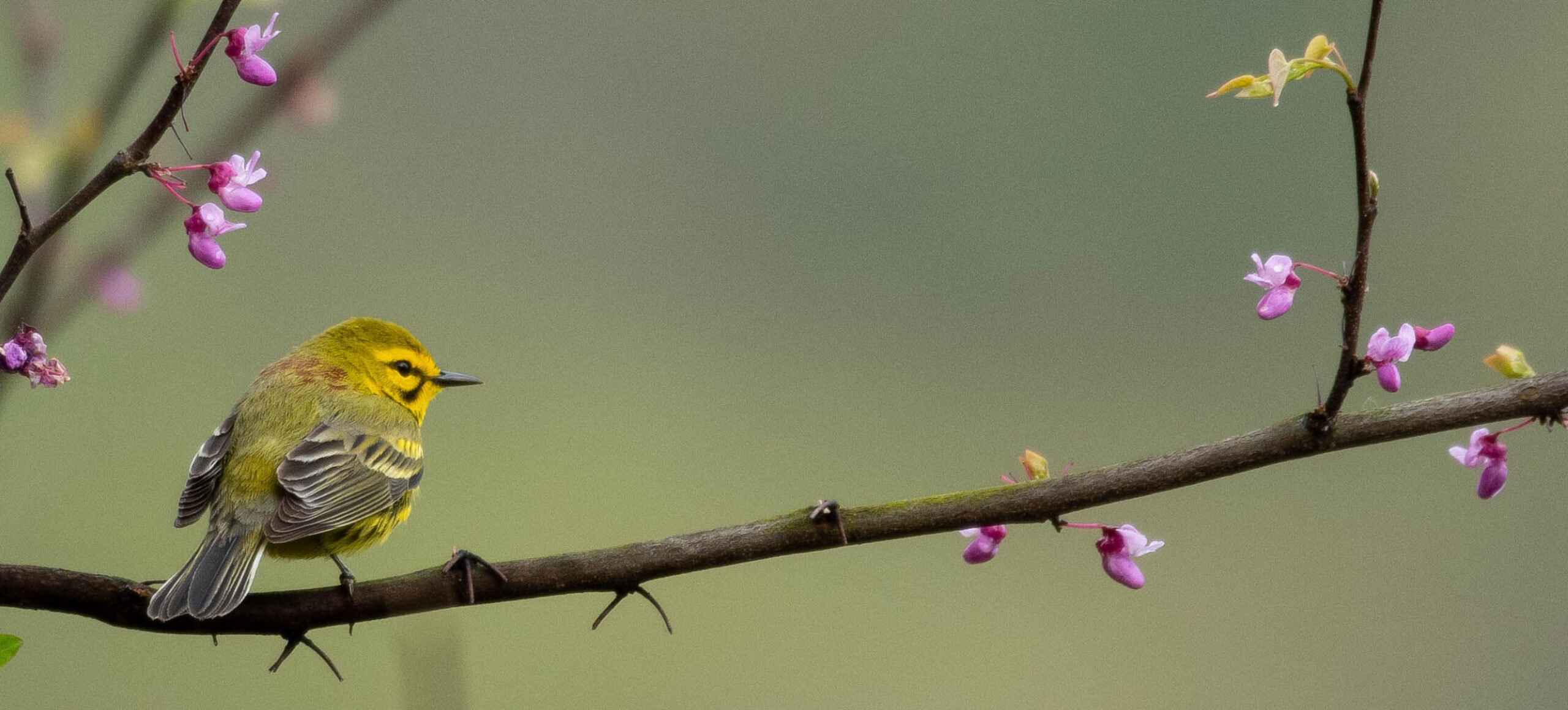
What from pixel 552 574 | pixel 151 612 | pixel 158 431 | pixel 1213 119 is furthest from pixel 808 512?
pixel 1213 119

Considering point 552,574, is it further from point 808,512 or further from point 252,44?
point 252,44

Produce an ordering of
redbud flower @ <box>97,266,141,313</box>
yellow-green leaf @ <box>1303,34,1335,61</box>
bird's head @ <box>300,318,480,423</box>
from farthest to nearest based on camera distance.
Answer: bird's head @ <box>300,318,480,423</box>, redbud flower @ <box>97,266,141,313</box>, yellow-green leaf @ <box>1303,34,1335,61</box>

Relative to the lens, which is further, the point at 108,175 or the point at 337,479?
the point at 337,479

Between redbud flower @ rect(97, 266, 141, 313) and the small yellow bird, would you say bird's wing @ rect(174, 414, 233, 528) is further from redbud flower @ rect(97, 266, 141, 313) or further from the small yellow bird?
redbud flower @ rect(97, 266, 141, 313)

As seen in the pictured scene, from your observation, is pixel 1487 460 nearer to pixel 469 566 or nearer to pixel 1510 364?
pixel 1510 364

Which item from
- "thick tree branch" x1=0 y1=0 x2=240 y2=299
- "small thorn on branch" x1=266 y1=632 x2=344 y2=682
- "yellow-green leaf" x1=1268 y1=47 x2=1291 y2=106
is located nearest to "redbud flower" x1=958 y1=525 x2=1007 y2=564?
"yellow-green leaf" x1=1268 y1=47 x2=1291 y2=106

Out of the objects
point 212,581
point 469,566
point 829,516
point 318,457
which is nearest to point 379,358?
point 318,457
